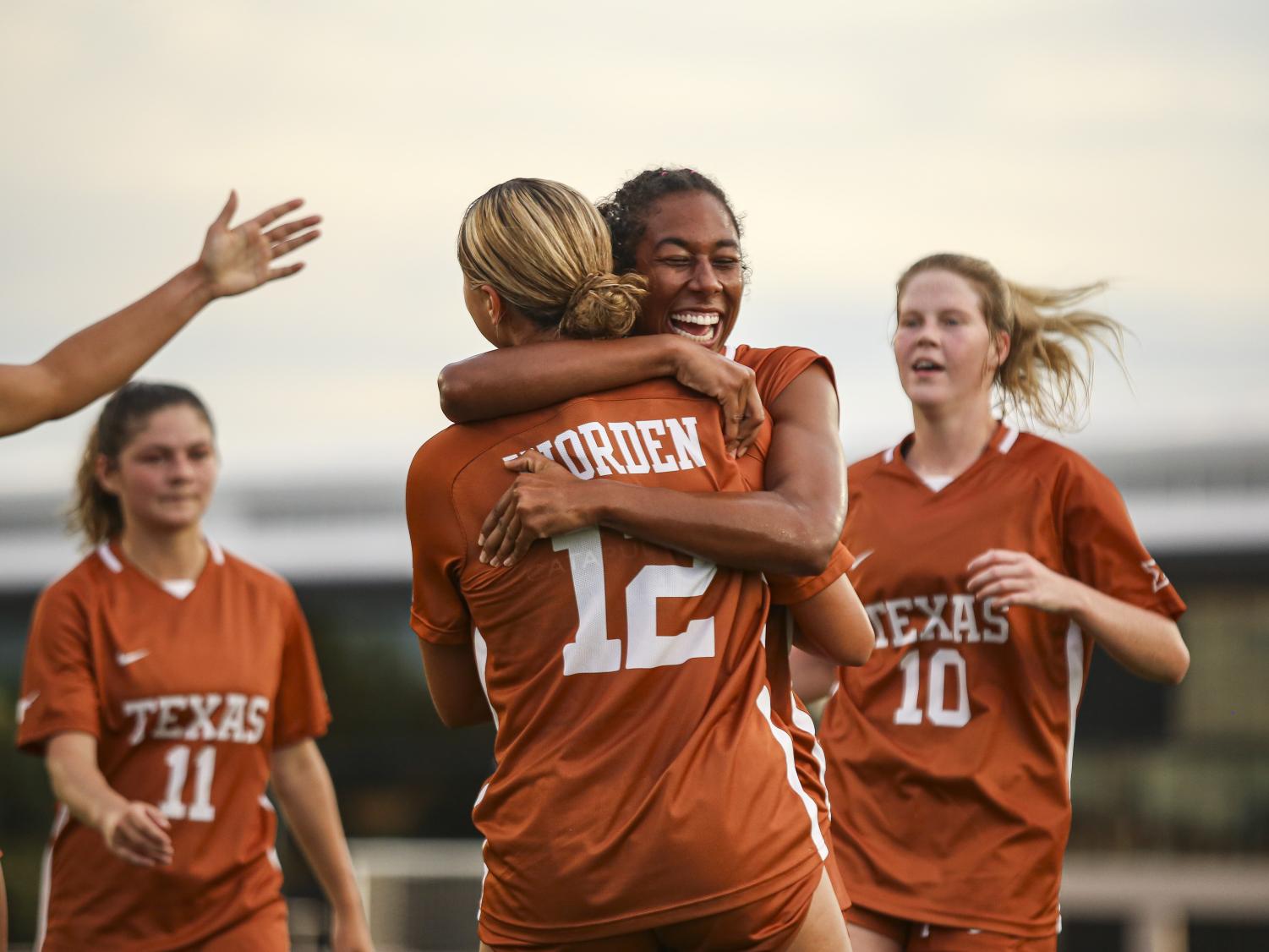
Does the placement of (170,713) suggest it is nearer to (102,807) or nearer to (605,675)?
(102,807)

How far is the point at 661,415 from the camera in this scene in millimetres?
2766

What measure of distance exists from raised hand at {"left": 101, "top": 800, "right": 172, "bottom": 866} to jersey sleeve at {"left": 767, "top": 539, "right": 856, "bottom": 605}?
2.03 meters

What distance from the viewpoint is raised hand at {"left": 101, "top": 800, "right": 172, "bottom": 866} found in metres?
4.12

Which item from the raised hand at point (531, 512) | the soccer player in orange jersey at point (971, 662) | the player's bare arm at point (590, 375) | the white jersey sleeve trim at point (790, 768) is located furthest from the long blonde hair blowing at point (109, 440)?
the white jersey sleeve trim at point (790, 768)

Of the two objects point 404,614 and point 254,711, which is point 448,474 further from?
point 404,614

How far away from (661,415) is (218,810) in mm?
2658

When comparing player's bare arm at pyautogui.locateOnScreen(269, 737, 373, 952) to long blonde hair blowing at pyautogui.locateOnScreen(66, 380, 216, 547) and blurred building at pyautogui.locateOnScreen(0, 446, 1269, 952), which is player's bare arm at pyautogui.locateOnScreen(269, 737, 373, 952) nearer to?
long blonde hair blowing at pyautogui.locateOnScreen(66, 380, 216, 547)

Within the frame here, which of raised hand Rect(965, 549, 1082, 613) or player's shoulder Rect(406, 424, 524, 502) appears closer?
player's shoulder Rect(406, 424, 524, 502)

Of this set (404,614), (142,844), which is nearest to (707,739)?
(142,844)

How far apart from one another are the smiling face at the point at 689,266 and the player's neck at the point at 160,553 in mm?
2551

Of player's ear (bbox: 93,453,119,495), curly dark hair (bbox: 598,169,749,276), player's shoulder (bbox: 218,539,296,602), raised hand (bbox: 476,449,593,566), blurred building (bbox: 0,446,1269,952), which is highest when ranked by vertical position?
curly dark hair (bbox: 598,169,749,276)

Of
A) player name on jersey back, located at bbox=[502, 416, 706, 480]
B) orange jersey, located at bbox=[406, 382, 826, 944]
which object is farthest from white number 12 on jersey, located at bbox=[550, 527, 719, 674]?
player name on jersey back, located at bbox=[502, 416, 706, 480]

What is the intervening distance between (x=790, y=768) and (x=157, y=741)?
266 centimetres

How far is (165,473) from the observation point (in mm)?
5059
